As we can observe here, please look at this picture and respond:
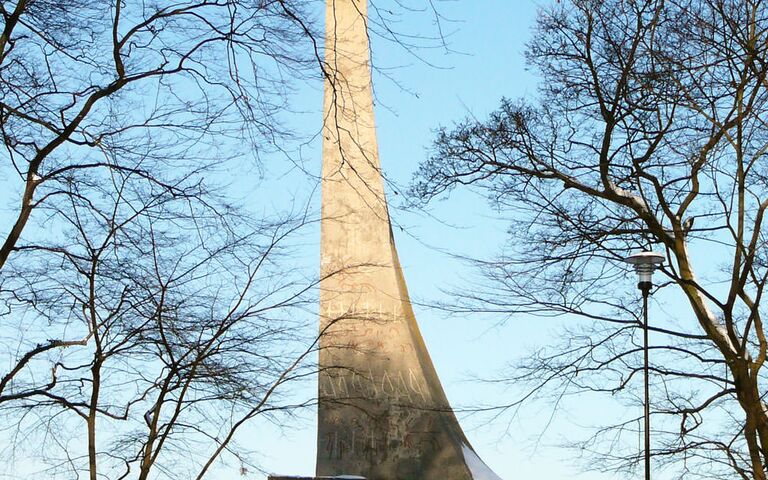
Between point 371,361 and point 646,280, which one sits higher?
point 371,361

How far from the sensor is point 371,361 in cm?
1538

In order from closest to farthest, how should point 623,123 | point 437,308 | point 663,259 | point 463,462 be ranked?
point 663,259
point 623,123
point 437,308
point 463,462

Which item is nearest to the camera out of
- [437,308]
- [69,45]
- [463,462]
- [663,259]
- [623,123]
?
[69,45]

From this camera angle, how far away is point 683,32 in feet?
33.7

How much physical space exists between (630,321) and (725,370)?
99 centimetres

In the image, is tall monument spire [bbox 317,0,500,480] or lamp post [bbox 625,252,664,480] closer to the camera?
lamp post [bbox 625,252,664,480]

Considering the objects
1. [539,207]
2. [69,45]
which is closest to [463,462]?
[539,207]

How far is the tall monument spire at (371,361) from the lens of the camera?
15.0m

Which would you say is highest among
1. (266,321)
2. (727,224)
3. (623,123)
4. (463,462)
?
(623,123)

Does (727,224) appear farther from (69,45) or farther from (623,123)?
(69,45)

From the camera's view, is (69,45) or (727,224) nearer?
(69,45)

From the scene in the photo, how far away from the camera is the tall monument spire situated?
15.0 m

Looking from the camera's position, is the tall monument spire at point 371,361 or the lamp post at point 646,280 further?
the tall monument spire at point 371,361

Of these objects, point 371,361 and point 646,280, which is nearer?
point 646,280
